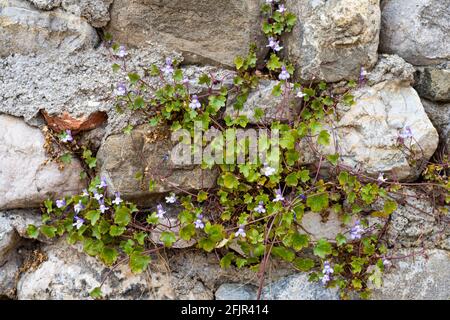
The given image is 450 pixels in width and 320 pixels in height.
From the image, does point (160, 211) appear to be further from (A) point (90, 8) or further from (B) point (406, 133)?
(B) point (406, 133)

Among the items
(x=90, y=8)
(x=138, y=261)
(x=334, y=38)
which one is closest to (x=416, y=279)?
(x=334, y=38)

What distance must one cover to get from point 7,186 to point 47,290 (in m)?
0.50

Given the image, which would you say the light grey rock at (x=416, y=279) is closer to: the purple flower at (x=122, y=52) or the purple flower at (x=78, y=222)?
the purple flower at (x=78, y=222)

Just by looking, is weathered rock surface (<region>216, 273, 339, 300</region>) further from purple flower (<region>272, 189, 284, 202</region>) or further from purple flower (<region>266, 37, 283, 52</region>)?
purple flower (<region>266, 37, 283, 52</region>)

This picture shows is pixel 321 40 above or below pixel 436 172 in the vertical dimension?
above

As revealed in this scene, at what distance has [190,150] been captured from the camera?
2479 millimetres

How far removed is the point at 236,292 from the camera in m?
2.47

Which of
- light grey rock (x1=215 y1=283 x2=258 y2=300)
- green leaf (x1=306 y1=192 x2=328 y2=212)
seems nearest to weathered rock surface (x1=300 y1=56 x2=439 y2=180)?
green leaf (x1=306 y1=192 x2=328 y2=212)

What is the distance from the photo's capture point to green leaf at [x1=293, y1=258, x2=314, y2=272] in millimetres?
2410

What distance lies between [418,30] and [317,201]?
94 cm

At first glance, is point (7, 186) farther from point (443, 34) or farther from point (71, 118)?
A: point (443, 34)

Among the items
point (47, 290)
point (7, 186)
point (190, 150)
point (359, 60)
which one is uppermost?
point (359, 60)

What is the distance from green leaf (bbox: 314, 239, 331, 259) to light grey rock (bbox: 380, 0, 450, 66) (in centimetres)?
97

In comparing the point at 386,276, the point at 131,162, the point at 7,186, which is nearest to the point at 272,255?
the point at 386,276
